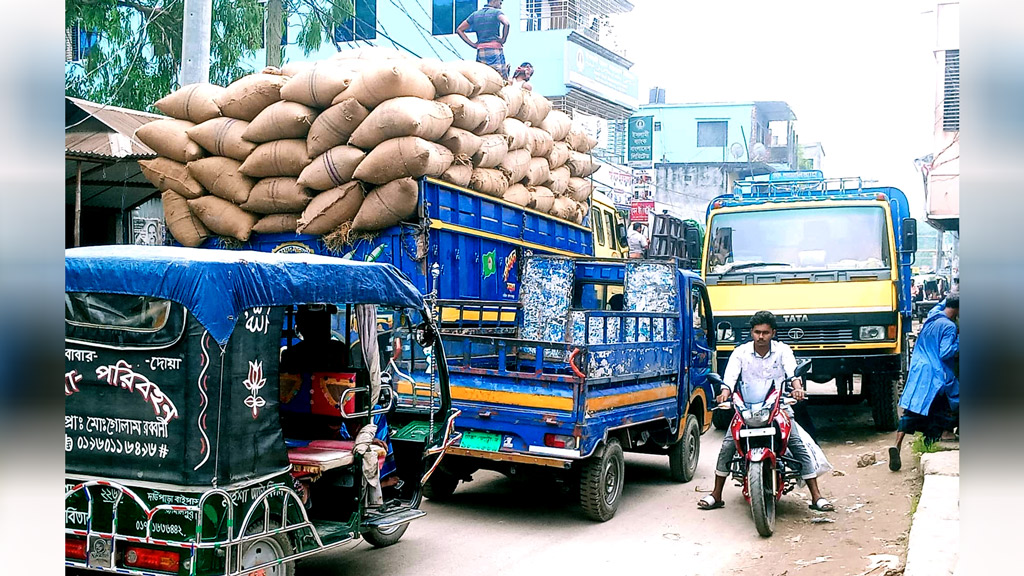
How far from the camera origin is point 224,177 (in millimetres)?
8938

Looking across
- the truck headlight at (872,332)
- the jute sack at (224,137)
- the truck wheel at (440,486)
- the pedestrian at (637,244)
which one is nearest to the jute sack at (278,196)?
the jute sack at (224,137)

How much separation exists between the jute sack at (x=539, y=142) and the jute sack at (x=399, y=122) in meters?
2.29

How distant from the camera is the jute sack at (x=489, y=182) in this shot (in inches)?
364

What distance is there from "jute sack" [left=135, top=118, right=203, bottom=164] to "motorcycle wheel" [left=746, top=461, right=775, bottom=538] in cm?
619

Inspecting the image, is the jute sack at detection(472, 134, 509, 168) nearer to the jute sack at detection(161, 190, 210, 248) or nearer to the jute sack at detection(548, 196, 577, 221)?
the jute sack at detection(548, 196, 577, 221)

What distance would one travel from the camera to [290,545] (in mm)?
4516

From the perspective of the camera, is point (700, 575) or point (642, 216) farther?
point (642, 216)

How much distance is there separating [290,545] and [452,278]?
462 centimetres

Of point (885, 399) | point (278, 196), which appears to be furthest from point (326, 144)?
point (885, 399)

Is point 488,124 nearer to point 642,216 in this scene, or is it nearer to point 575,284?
point 575,284

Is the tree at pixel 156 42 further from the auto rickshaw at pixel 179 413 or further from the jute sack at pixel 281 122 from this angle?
the auto rickshaw at pixel 179 413

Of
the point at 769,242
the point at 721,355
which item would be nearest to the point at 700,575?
the point at 721,355

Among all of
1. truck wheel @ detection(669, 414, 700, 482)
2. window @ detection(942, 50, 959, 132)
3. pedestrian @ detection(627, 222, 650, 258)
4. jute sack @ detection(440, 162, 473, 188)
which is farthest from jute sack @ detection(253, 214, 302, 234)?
window @ detection(942, 50, 959, 132)

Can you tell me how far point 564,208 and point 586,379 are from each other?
223 inches
